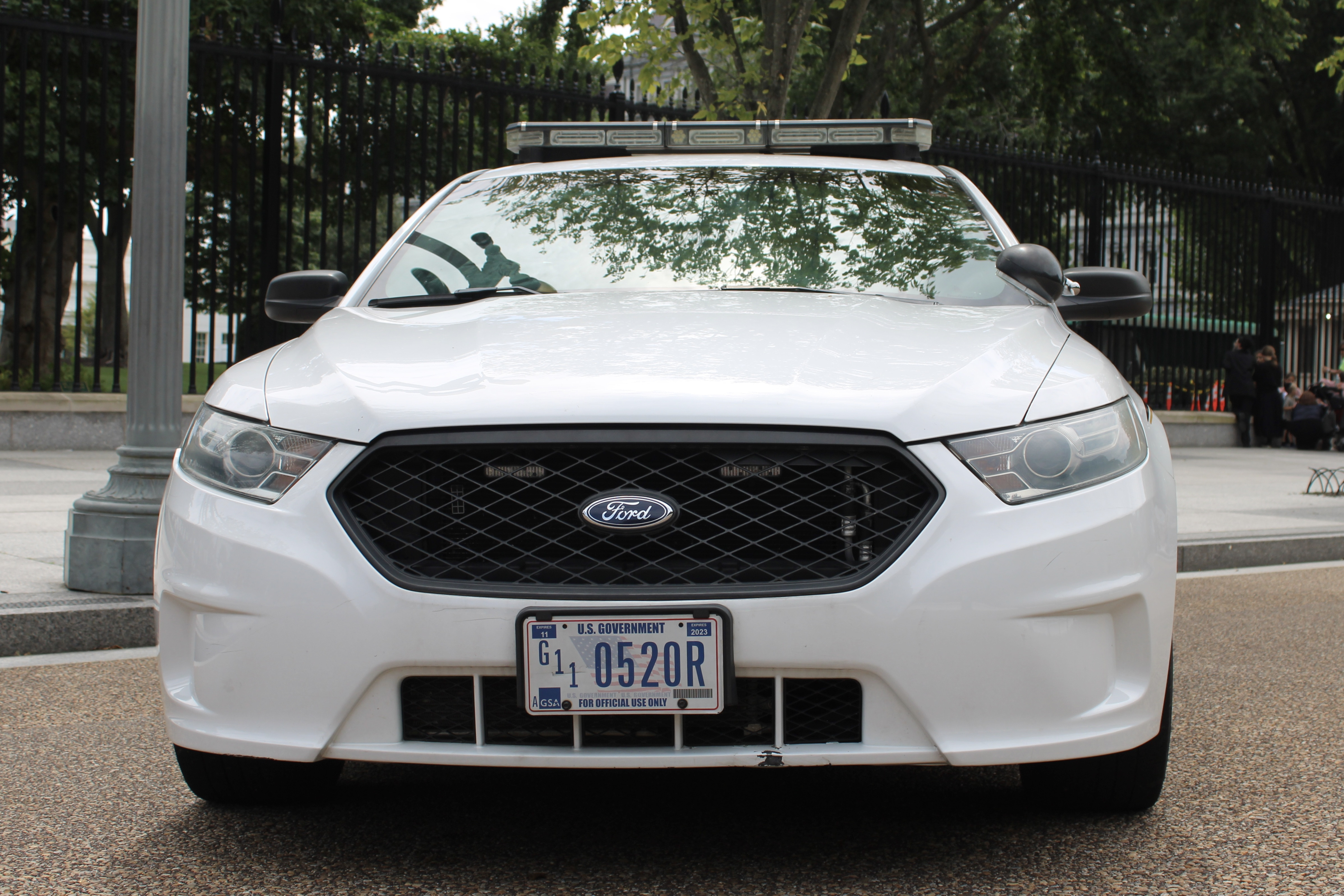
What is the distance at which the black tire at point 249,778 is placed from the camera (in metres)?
3.13

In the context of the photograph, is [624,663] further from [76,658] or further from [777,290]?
[76,658]

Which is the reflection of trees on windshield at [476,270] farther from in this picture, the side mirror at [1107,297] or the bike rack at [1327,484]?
the bike rack at [1327,484]

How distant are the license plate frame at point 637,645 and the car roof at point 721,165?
7.22 feet

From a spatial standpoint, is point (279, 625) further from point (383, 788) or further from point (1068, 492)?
point (1068, 492)

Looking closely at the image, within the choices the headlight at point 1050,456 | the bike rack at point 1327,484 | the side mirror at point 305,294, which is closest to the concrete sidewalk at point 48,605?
the side mirror at point 305,294

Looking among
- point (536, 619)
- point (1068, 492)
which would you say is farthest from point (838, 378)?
point (536, 619)

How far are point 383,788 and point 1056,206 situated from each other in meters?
15.6

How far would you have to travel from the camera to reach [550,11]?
2088cm

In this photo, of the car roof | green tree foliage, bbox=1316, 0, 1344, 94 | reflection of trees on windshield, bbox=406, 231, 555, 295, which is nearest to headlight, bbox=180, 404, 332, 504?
reflection of trees on windshield, bbox=406, 231, 555, 295

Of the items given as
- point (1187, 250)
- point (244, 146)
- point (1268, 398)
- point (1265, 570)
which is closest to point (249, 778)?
→ point (1265, 570)

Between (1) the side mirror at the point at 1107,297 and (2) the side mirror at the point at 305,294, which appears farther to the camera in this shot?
(2) the side mirror at the point at 305,294

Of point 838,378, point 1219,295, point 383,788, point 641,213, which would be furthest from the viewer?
point 1219,295

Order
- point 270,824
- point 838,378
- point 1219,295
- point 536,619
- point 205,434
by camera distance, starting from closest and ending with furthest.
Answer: point 536,619, point 838,378, point 205,434, point 270,824, point 1219,295

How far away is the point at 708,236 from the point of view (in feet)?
13.0
